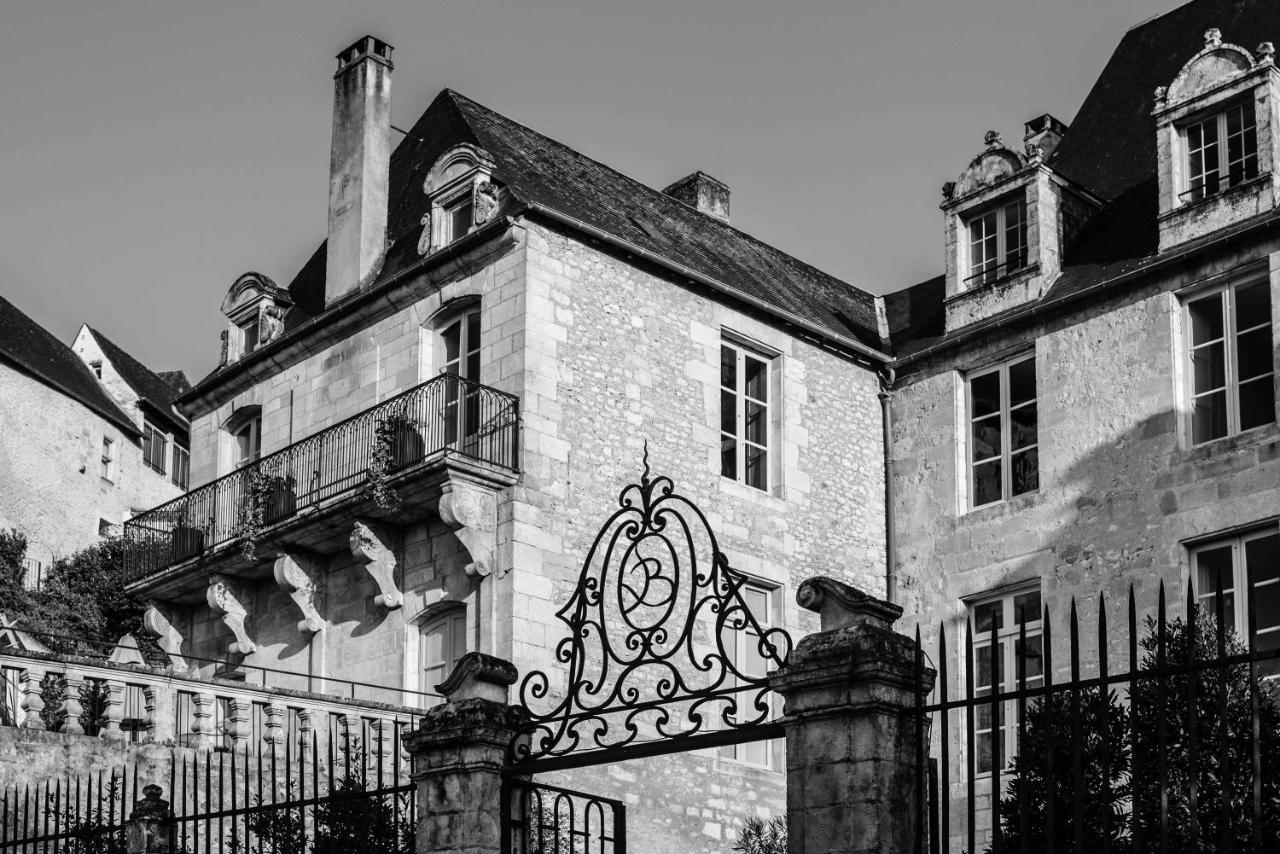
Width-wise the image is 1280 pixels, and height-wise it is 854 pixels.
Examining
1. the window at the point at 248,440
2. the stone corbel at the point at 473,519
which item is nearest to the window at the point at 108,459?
the window at the point at 248,440

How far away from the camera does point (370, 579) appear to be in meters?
19.2

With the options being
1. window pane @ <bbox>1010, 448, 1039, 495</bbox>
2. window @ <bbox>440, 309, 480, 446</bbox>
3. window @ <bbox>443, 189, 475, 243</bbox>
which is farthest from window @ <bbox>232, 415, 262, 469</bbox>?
window pane @ <bbox>1010, 448, 1039, 495</bbox>

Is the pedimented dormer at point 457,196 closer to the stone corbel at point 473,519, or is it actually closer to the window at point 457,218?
the window at point 457,218

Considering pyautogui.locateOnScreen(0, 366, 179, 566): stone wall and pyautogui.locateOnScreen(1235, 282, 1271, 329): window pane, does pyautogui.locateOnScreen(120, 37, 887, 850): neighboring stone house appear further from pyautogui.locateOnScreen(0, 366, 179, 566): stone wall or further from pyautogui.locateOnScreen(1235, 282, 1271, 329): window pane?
pyautogui.locateOnScreen(0, 366, 179, 566): stone wall

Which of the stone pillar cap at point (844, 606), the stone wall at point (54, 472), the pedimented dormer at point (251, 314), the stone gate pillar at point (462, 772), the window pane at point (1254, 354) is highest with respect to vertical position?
the stone wall at point (54, 472)

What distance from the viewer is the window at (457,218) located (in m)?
19.5

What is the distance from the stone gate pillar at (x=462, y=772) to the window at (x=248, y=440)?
12.9 metres

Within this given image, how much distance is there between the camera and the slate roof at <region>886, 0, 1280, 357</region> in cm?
1909

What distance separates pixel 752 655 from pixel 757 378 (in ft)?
9.27

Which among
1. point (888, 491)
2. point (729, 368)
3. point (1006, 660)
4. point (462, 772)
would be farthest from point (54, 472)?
point (462, 772)

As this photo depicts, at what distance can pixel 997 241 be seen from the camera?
792 inches

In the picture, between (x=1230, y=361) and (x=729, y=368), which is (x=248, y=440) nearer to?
(x=729, y=368)

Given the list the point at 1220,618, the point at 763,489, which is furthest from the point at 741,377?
the point at 1220,618

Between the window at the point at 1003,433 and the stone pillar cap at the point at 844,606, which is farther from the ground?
the window at the point at 1003,433
